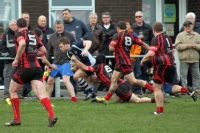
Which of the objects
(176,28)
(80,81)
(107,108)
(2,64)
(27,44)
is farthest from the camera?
(176,28)

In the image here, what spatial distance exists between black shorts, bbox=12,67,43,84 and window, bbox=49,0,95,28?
854cm

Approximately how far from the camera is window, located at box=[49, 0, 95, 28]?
2152cm

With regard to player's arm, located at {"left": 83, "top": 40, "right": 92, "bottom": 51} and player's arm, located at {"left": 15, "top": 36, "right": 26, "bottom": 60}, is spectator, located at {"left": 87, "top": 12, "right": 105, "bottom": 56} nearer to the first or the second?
player's arm, located at {"left": 83, "top": 40, "right": 92, "bottom": 51}

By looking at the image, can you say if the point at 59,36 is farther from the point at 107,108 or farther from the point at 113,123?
the point at 113,123

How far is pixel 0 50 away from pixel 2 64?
8.12ft

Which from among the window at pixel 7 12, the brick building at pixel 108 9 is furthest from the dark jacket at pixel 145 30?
the window at pixel 7 12

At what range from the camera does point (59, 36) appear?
1816cm

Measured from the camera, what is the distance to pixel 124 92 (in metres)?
16.8

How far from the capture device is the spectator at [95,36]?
63.8 feet

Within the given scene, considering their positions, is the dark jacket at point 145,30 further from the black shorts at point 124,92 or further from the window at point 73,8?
the black shorts at point 124,92

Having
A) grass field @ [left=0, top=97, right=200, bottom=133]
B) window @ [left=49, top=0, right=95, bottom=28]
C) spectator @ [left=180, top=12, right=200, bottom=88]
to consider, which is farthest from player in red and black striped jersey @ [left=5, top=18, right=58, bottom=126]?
window @ [left=49, top=0, right=95, bottom=28]

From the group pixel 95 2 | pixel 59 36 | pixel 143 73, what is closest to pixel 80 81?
pixel 59 36

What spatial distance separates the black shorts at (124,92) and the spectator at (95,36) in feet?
9.00

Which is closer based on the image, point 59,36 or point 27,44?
point 27,44
